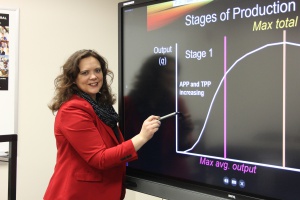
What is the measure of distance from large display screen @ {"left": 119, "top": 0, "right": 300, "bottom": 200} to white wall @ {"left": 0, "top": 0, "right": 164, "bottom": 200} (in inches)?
44.6

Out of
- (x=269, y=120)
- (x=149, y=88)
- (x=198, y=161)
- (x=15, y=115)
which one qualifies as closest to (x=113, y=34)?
(x=15, y=115)

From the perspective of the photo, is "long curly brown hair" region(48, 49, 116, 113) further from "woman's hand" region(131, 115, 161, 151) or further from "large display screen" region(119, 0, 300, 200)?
"woman's hand" region(131, 115, 161, 151)

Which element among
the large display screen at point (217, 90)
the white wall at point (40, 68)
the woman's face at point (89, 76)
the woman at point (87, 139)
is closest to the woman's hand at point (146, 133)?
the woman at point (87, 139)

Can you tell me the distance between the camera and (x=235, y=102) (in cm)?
147

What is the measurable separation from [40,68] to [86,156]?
1.44 m

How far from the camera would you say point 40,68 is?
2.85 m

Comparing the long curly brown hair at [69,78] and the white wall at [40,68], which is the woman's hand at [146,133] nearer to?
the long curly brown hair at [69,78]

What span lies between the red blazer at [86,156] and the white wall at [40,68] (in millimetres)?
1113

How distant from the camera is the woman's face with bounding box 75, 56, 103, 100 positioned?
1.82 metres

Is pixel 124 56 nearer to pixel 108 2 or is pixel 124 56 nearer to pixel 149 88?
pixel 149 88

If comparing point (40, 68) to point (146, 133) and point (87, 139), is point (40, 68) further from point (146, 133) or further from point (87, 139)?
point (146, 133)

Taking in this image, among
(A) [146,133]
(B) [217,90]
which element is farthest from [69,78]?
(B) [217,90]

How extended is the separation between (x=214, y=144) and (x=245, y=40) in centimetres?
47

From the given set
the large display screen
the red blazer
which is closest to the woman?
the red blazer
